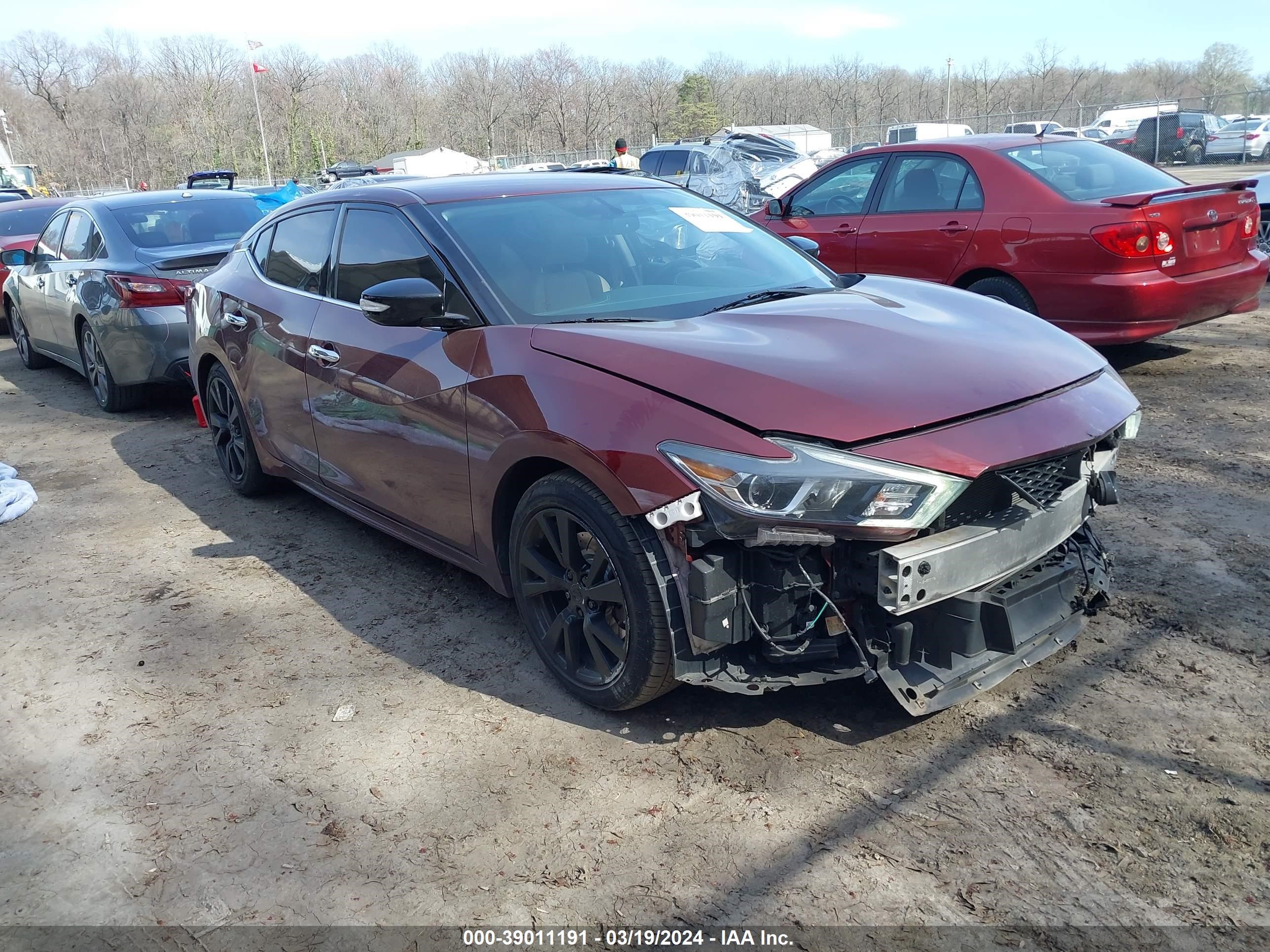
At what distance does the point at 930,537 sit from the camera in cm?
262

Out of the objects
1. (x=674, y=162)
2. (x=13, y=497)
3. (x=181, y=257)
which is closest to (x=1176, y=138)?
(x=674, y=162)

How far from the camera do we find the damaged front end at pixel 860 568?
2.55 metres

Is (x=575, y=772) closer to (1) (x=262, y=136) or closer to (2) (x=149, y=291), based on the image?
(2) (x=149, y=291)

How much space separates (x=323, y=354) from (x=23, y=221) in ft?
35.3

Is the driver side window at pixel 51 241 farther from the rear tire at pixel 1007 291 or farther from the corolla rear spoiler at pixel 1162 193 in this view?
the corolla rear spoiler at pixel 1162 193

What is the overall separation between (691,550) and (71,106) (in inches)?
3215

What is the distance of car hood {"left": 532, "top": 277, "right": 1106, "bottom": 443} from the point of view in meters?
2.67

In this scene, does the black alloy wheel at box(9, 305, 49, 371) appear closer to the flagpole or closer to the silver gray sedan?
the silver gray sedan

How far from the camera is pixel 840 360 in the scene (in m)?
2.89

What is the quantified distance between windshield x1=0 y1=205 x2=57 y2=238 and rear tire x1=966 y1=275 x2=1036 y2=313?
1101 cm

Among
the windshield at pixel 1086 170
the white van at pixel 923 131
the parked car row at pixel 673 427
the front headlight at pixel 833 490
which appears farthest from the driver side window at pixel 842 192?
the white van at pixel 923 131

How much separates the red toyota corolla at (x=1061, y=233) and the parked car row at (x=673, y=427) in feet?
8.28

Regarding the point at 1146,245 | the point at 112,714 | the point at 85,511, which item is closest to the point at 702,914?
the point at 112,714

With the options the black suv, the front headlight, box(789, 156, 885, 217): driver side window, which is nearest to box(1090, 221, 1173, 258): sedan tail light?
box(789, 156, 885, 217): driver side window
